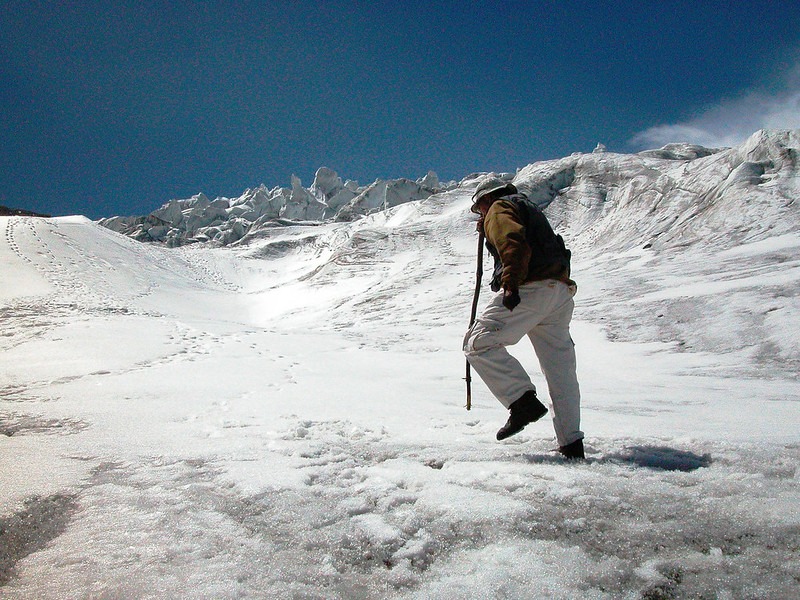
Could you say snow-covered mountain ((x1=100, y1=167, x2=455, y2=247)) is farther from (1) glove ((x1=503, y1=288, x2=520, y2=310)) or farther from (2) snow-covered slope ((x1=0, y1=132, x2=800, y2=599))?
(1) glove ((x1=503, y1=288, x2=520, y2=310))

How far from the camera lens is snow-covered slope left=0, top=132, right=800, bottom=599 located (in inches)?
66.1

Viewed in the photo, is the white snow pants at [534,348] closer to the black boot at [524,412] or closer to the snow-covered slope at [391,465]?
the black boot at [524,412]

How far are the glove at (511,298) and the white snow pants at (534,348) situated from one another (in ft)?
0.27

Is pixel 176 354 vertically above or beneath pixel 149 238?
beneath

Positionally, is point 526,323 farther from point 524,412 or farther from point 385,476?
point 385,476

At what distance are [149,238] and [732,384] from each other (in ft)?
384

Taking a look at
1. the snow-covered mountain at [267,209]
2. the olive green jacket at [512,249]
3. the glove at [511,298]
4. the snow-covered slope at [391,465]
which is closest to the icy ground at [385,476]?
the snow-covered slope at [391,465]

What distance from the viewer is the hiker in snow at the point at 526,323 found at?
3.13m

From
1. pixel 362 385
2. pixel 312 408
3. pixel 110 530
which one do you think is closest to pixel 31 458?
pixel 110 530

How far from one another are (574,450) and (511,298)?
1160 mm

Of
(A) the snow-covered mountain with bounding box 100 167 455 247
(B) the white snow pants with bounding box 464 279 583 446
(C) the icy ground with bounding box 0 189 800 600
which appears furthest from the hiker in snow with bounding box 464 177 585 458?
(A) the snow-covered mountain with bounding box 100 167 455 247

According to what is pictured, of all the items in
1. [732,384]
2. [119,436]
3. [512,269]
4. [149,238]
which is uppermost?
[149,238]

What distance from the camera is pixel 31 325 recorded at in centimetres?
1106

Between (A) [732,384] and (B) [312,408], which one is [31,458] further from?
(A) [732,384]
